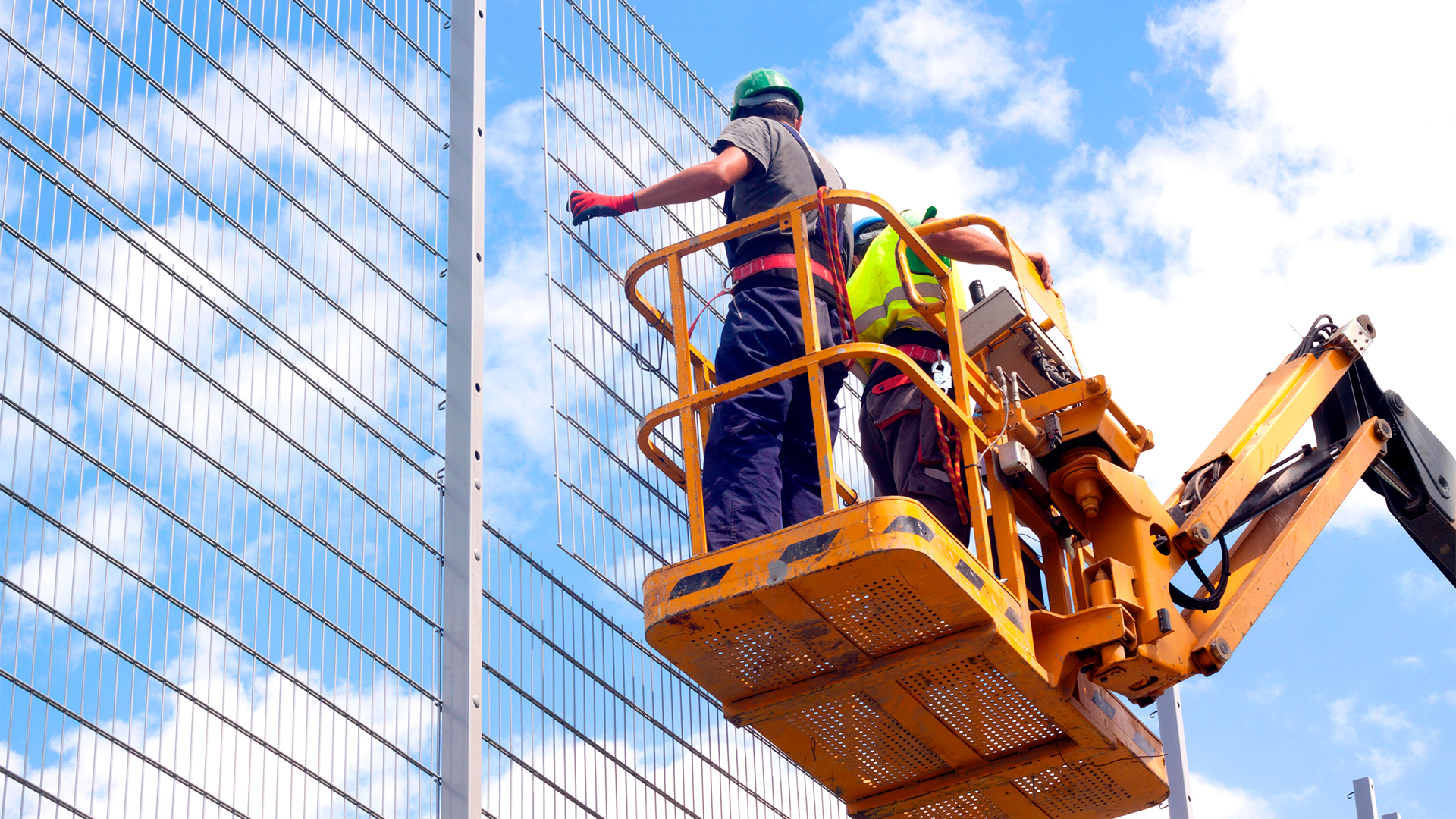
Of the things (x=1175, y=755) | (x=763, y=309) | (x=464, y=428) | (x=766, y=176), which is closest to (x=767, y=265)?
(x=763, y=309)

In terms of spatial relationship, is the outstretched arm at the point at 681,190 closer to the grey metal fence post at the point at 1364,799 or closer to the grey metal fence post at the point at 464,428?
the grey metal fence post at the point at 464,428

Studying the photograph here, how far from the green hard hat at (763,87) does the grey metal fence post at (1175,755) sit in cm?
530

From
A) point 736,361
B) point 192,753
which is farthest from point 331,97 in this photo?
point 192,753

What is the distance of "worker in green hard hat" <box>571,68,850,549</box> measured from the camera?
23.8ft

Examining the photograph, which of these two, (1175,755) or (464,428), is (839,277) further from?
(1175,755)

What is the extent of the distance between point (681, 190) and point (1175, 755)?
632 centimetres

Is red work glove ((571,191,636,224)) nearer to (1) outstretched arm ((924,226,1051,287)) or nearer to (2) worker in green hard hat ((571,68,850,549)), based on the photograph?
(2) worker in green hard hat ((571,68,850,549))

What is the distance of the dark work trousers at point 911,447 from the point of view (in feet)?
25.3

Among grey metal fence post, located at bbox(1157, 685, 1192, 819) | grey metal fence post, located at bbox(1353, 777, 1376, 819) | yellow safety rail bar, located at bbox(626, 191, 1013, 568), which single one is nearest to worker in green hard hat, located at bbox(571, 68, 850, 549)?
yellow safety rail bar, located at bbox(626, 191, 1013, 568)

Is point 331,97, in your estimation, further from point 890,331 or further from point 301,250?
point 890,331

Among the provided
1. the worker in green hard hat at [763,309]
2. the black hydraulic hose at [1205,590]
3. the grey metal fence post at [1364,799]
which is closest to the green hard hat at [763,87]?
the worker in green hard hat at [763,309]

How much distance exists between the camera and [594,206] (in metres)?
8.15

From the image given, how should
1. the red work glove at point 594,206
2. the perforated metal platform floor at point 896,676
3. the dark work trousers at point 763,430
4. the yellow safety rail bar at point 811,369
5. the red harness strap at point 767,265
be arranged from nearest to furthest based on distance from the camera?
the perforated metal platform floor at point 896,676
the yellow safety rail bar at point 811,369
the dark work trousers at point 763,430
the red harness strap at point 767,265
the red work glove at point 594,206

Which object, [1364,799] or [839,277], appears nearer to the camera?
[839,277]
